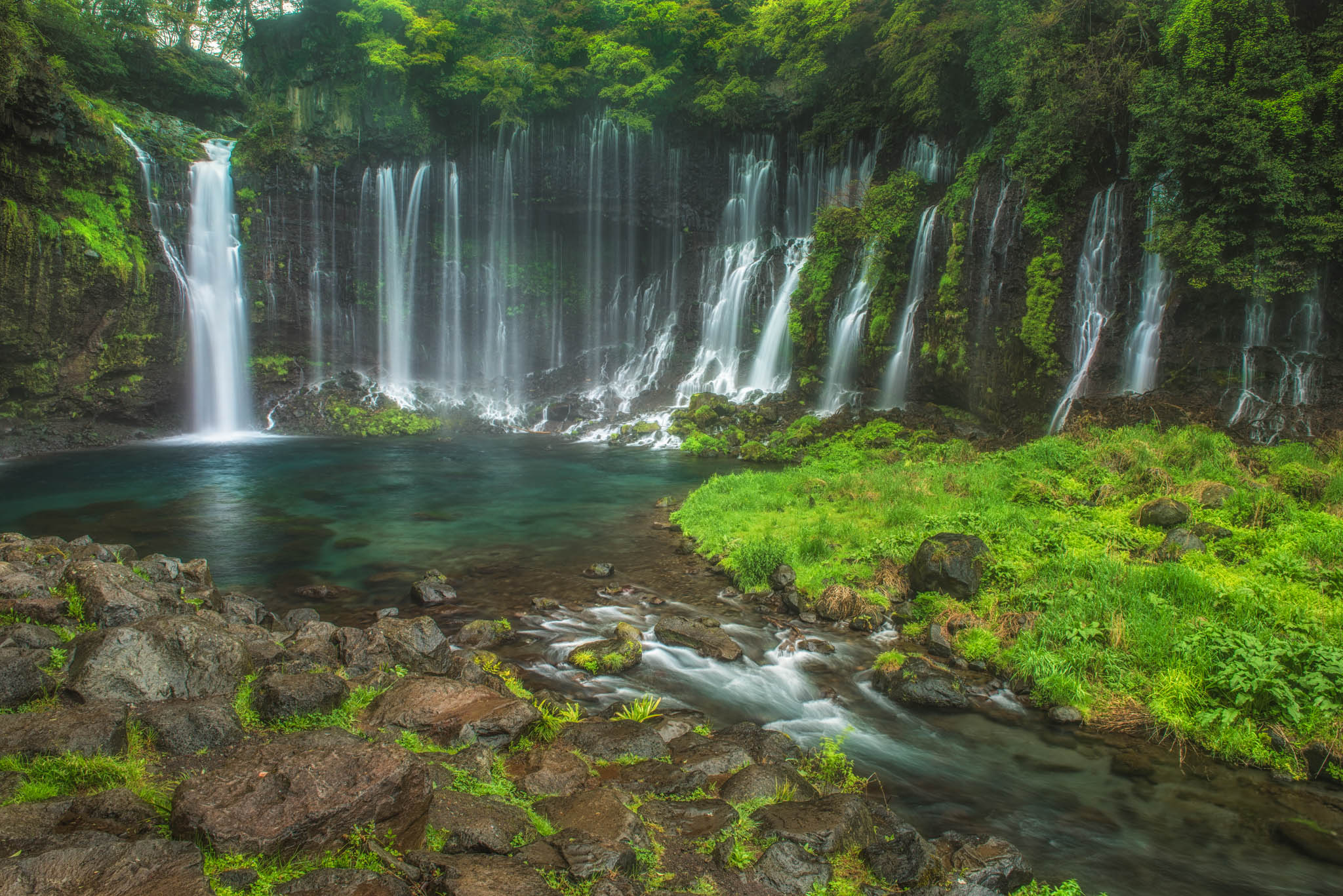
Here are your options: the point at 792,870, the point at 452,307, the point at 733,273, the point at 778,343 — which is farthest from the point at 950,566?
the point at 452,307

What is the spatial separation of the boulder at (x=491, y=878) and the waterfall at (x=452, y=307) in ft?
104

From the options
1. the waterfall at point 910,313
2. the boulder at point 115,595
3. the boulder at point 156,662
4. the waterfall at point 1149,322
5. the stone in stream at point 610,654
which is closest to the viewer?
the boulder at point 156,662

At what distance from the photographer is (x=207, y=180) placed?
90.1 feet

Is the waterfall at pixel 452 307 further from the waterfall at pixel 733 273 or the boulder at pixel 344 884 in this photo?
the boulder at pixel 344 884

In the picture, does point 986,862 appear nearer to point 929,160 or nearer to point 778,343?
point 778,343

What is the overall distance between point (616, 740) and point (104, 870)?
313 cm

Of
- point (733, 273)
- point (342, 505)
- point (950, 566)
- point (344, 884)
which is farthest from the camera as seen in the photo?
point (733, 273)

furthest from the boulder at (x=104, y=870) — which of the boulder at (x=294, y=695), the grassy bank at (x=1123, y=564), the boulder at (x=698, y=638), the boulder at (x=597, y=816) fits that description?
the grassy bank at (x=1123, y=564)

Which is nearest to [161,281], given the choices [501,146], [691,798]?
[501,146]

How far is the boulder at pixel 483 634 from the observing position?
25.1ft

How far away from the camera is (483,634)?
7.81 meters

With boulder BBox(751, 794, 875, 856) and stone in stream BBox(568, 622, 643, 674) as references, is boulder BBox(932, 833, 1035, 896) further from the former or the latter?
stone in stream BBox(568, 622, 643, 674)

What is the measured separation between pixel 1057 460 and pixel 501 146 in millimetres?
29065

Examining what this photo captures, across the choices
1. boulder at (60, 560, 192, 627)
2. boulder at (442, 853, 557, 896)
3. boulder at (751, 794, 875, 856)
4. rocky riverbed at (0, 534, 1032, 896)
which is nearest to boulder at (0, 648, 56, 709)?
rocky riverbed at (0, 534, 1032, 896)
